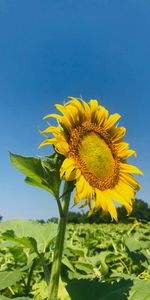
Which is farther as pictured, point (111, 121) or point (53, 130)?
point (111, 121)

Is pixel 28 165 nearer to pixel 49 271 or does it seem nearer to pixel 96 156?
pixel 96 156

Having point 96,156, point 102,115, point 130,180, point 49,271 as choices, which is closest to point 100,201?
point 96,156

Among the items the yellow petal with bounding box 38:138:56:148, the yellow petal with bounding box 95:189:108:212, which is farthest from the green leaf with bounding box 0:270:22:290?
the yellow petal with bounding box 38:138:56:148

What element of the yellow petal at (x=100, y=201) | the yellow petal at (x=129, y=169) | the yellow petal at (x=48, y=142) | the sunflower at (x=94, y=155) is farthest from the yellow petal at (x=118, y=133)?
the yellow petal at (x=48, y=142)

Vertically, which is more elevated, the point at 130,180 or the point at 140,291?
the point at 130,180

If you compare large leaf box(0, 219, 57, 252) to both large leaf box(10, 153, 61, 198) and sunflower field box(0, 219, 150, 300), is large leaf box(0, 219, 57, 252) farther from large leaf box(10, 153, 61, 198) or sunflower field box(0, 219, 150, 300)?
large leaf box(10, 153, 61, 198)

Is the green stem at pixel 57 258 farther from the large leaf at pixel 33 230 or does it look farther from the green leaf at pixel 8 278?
the large leaf at pixel 33 230
